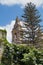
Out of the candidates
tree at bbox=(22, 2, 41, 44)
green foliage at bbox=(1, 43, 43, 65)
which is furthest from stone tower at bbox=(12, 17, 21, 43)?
green foliage at bbox=(1, 43, 43, 65)

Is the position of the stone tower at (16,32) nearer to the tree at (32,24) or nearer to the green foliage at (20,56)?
the tree at (32,24)

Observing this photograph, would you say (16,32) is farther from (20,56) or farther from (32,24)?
(20,56)

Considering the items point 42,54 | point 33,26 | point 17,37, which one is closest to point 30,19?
point 33,26

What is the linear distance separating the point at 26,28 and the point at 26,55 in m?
19.8

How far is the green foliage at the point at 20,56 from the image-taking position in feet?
92.8

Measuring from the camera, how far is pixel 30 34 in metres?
46.3

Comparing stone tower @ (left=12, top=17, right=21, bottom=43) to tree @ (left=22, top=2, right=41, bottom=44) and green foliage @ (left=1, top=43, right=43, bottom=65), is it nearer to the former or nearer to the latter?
tree @ (left=22, top=2, right=41, bottom=44)

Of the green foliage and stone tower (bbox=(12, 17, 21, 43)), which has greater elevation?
stone tower (bbox=(12, 17, 21, 43))

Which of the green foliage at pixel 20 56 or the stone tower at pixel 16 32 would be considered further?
the stone tower at pixel 16 32

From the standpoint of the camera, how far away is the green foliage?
2830 centimetres

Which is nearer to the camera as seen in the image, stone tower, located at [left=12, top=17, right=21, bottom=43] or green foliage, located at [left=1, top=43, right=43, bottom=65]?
green foliage, located at [left=1, top=43, right=43, bottom=65]

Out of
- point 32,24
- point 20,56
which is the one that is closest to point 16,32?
point 32,24

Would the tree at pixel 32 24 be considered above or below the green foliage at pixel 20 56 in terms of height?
above

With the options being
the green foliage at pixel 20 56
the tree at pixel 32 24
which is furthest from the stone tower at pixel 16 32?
the green foliage at pixel 20 56
